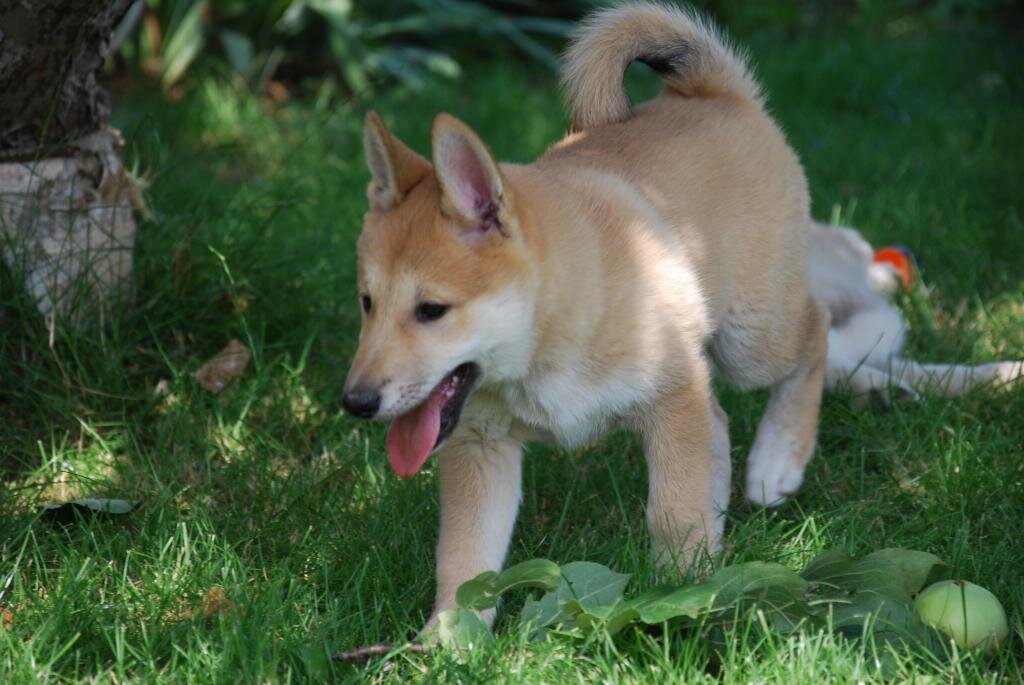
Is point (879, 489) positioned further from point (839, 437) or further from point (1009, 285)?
point (1009, 285)

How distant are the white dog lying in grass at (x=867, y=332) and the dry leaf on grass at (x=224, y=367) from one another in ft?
5.69

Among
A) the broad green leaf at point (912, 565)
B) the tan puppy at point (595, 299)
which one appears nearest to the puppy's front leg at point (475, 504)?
the tan puppy at point (595, 299)

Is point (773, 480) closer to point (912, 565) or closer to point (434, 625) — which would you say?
point (912, 565)

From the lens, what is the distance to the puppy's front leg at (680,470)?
2834 millimetres

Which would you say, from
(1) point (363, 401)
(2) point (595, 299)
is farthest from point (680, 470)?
(1) point (363, 401)

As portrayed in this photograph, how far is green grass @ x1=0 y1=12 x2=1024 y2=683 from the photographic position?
2428mm

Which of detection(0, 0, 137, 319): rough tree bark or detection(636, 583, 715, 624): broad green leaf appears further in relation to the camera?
detection(0, 0, 137, 319): rough tree bark

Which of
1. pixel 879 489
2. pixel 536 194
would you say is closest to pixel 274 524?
pixel 536 194

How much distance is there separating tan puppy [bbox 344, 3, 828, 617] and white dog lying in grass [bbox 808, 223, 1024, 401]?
0.39 meters

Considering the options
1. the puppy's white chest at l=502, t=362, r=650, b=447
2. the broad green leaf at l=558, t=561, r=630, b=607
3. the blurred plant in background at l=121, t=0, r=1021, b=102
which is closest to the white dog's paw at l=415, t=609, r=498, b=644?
the broad green leaf at l=558, t=561, r=630, b=607

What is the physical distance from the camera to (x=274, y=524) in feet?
9.99

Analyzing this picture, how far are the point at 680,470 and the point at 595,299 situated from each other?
436mm

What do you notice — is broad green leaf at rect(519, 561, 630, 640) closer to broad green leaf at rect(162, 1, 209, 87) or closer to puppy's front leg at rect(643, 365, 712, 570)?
puppy's front leg at rect(643, 365, 712, 570)

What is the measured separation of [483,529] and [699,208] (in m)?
0.98
